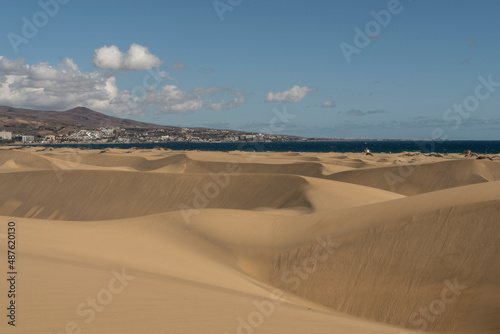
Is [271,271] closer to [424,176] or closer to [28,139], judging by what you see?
[424,176]

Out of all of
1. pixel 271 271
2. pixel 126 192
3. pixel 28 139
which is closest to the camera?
pixel 271 271

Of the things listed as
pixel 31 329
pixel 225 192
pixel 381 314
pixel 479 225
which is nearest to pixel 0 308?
pixel 31 329

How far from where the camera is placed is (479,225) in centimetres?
923

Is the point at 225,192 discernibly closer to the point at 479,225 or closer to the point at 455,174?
the point at 455,174

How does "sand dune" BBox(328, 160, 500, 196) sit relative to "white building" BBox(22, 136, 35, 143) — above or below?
above

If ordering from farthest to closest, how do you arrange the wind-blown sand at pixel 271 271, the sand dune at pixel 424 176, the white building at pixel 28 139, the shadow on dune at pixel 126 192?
1. the white building at pixel 28 139
2. the sand dune at pixel 424 176
3. the shadow on dune at pixel 126 192
4. the wind-blown sand at pixel 271 271

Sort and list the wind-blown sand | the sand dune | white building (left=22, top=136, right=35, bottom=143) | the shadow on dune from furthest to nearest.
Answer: white building (left=22, top=136, right=35, bottom=143) → the sand dune → the shadow on dune → the wind-blown sand

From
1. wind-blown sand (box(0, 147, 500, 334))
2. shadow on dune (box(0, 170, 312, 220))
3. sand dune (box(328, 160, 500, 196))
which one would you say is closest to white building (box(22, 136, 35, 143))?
shadow on dune (box(0, 170, 312, 220))

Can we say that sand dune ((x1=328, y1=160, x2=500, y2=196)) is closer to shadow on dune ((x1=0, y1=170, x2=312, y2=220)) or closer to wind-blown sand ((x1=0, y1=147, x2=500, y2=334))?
shadow on dune ((x1=0, y1=170, x2=312, y2=220))

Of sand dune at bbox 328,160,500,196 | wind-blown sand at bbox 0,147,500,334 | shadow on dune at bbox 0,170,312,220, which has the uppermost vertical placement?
sand dune at bbox 328,160,500,196

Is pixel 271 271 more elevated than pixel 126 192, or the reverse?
pixel 271 271

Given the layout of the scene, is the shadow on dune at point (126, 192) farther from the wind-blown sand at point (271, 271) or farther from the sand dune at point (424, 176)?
the wind-blown sand at point (271, 271)

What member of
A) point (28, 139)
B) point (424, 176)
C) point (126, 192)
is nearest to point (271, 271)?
point (126, 192)

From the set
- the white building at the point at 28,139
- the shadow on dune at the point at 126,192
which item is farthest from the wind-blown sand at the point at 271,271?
the white building at the point at 28,139
